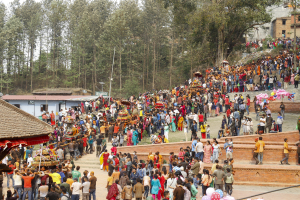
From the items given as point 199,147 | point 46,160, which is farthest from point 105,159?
point 199,147

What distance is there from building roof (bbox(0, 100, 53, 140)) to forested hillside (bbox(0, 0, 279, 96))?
43.5 metres

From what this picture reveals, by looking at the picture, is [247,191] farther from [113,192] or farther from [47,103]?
[47,103]

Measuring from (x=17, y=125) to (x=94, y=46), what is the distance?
53290 millimetres

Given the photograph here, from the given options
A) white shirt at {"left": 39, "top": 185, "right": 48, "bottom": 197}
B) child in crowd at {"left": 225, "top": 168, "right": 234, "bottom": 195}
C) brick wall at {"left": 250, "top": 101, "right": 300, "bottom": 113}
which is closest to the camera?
white shirt at {"left": 39, "top": 185, "right": 48, "bottom": 197}

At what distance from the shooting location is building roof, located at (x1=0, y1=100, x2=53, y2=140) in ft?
15.3

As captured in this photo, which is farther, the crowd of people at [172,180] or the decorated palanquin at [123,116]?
the decorated palanquin at [123,116]

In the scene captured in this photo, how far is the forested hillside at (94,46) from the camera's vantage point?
2104 inches

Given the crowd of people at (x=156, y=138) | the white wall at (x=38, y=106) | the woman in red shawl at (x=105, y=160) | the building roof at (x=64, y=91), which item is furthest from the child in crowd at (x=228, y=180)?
the building roof at (x=64, y=91)

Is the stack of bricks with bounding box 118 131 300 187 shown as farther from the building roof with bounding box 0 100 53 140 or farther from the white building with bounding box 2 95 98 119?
the white building with bounding box 2 95 98 119

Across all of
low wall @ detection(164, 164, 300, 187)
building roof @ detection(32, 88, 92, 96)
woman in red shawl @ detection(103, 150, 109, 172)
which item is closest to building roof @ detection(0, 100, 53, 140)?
low wall @ detection(164, 164, 300, 187)

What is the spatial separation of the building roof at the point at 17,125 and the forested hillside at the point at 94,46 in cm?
4347

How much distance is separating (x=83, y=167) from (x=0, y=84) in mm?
40944

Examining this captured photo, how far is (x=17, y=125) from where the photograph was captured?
16.1 ft

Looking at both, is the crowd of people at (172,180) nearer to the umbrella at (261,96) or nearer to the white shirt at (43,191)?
the white shirt at (43,191)
